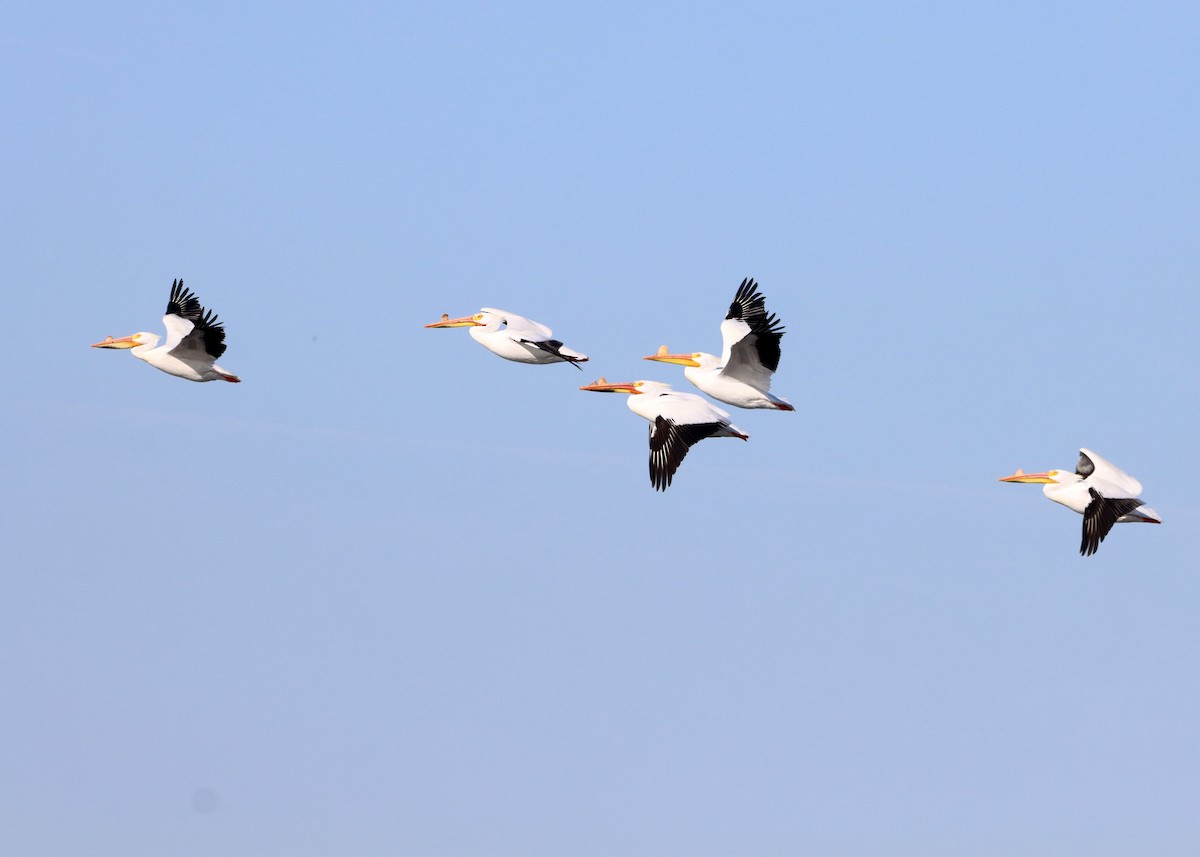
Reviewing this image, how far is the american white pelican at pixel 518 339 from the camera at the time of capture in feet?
91.7

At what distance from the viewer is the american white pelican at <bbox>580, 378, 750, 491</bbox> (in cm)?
2505

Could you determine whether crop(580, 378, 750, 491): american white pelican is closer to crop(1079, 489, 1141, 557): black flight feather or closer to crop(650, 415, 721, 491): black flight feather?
crop(650, 415, 721, 491): black flight feather

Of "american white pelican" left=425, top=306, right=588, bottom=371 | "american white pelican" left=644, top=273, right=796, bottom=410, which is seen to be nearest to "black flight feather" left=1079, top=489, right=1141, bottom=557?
"american white pelican" left=644, top=273, right=796, bottom=410

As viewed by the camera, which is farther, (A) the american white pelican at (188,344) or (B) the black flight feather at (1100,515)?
(A) the american white pelican at (188,344)

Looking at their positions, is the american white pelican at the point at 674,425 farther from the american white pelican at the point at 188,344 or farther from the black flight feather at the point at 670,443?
the american white pelican at the point at 188,344

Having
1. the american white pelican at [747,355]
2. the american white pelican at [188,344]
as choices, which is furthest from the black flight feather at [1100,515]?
the american white pelican at [188,344]

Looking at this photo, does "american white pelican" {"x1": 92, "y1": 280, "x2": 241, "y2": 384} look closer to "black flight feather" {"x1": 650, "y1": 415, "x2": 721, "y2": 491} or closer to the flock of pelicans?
the flock of pelicans

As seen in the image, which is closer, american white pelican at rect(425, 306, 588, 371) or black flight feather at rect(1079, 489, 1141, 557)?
black flight feather at rect(1079, 489, 1141, 557)

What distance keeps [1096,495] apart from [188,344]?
41.1 feet

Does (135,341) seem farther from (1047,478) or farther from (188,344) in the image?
(1047,478)

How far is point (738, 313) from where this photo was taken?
26375mm

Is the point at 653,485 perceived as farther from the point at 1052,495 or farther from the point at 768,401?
the point at 1052,495

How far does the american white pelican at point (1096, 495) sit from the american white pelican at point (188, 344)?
454 inches

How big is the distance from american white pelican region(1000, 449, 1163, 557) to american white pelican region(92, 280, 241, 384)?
37.9 ft
